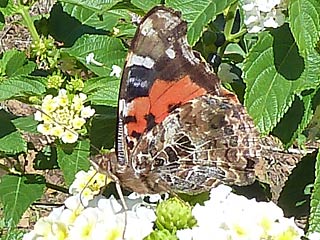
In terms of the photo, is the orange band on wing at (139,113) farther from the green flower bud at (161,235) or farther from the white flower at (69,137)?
the green flower bud at (161,235)

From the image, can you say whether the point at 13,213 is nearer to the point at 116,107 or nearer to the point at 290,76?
the point at 116,107

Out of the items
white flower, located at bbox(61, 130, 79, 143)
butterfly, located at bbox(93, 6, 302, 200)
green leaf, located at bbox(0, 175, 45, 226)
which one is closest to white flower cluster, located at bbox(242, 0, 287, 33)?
butterfly, located at bbox(93, 6, 302, 200)

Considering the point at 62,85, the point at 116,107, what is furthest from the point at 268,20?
the point at 62,85

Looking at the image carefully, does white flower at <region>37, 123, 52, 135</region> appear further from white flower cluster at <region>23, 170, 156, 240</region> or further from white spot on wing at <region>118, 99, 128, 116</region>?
white flower cluster at <region>23, 170, 156, 240</region>

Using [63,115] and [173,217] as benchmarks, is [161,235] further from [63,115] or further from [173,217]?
[63,115]

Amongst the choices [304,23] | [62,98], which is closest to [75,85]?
[62,98]

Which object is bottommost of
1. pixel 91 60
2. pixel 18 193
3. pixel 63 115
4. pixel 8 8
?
pixel 18 193

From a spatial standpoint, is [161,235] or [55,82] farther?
[55,82]
